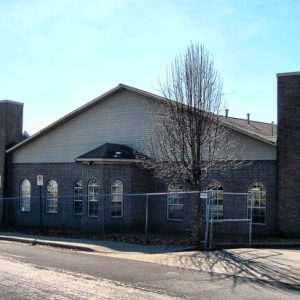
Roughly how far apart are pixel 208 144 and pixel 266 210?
5168 mm

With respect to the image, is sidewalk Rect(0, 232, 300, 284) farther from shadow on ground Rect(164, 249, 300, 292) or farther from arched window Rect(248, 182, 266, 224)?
arched window Rect(248, 182, 266, 224)

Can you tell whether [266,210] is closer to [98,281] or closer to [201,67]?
[201,67]

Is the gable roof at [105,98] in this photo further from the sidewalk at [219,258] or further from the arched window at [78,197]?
the sidewalk at [219,258]

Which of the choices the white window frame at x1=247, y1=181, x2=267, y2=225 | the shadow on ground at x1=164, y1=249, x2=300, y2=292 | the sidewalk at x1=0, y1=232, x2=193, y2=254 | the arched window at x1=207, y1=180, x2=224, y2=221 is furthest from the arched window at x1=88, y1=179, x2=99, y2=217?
the shadow on ground at x1=164, y1=249, x2=300, y2=292

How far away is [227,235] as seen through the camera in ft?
74.1

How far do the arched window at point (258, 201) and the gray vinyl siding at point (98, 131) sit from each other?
6.20 ft

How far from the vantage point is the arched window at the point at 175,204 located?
25156 mm

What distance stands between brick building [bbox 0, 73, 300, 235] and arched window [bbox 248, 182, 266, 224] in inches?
1.7

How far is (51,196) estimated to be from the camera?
29.8 m

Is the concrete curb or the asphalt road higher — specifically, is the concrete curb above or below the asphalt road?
below

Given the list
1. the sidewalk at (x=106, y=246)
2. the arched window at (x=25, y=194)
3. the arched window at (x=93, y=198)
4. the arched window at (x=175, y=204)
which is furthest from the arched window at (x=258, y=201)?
the arched window at (x=25, y=194)

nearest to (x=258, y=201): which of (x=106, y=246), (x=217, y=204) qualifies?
(x=217, y=204)

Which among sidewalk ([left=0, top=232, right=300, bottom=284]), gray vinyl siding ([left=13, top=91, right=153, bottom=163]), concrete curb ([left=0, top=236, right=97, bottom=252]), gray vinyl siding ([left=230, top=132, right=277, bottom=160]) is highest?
gray vinyl siding ([left=13, top=91, right=153, bottom=163])

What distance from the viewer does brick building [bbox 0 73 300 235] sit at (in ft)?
71.7
